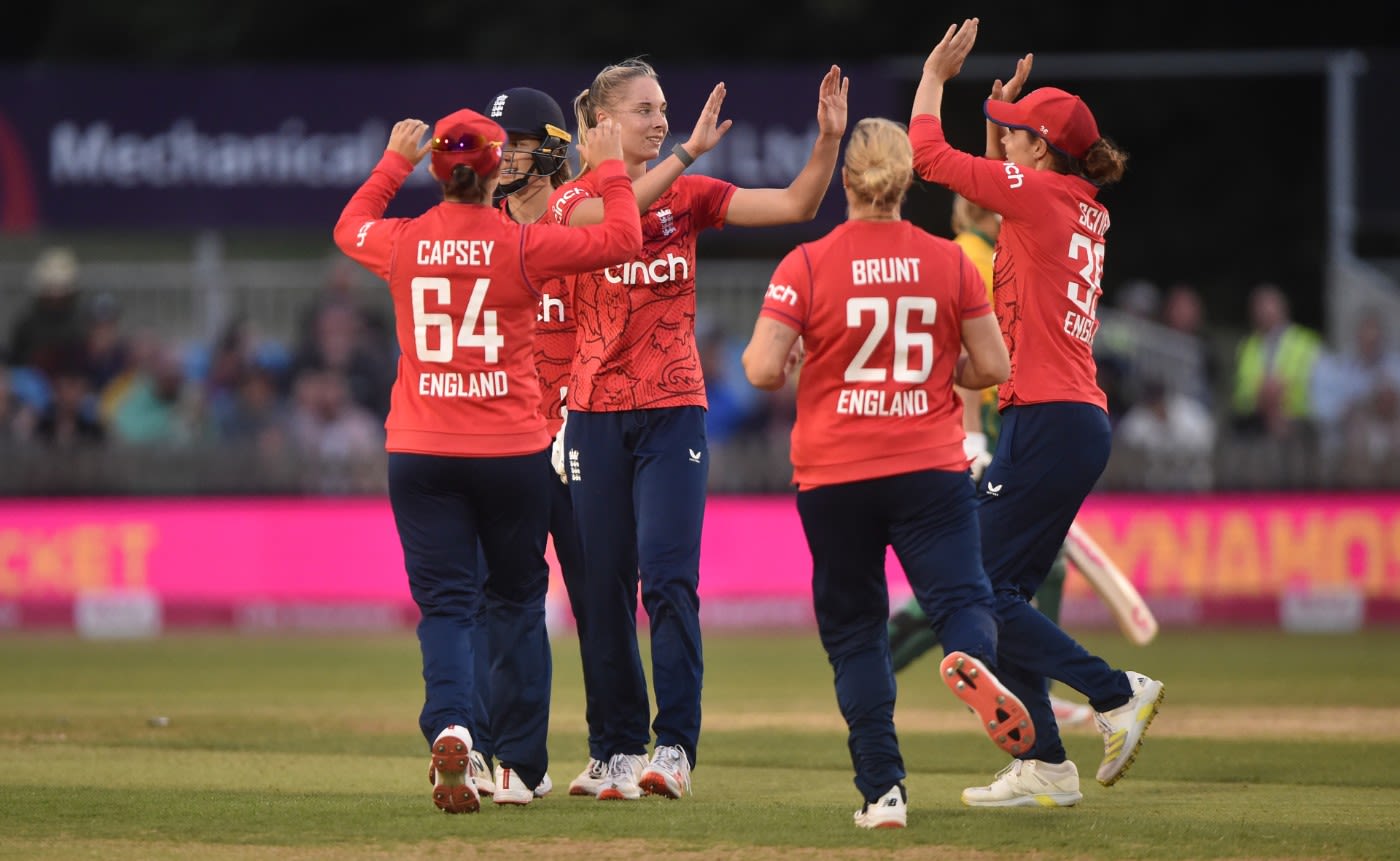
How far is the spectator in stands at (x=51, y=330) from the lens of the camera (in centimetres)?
1886

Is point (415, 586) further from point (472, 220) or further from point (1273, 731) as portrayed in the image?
point (1273, 731)

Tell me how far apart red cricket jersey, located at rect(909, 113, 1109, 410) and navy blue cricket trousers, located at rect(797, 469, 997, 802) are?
959mm

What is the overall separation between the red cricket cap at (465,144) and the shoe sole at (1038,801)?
2930mm

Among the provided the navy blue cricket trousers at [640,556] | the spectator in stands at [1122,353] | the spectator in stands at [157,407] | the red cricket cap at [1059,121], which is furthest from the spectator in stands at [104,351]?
the red cricket cap at [1059,121]

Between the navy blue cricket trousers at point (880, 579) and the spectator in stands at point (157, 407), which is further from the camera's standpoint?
the spectator in stands at point (157, 407)

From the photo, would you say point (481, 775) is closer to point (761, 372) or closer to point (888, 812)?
point (888, 812)

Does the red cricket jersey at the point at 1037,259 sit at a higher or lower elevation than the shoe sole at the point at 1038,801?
higher

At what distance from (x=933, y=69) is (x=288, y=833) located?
3607mm

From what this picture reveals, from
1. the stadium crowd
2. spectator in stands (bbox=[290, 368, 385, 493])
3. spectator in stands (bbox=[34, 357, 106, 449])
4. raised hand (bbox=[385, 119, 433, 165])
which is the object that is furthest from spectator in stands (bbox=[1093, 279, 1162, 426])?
raised hand (bbox=[385, 119, 433, 165])

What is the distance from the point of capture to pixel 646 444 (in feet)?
26.1

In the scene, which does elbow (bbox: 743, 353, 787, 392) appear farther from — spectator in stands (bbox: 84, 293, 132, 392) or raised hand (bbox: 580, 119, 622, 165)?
spectator in stands (bbox: 84, 293, 132, 392)

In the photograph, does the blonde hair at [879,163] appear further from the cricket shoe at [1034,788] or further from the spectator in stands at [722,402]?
the spectator in stands at [722,402]

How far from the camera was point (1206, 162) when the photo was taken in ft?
94.7

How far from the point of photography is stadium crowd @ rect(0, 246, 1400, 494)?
57.5 ft
